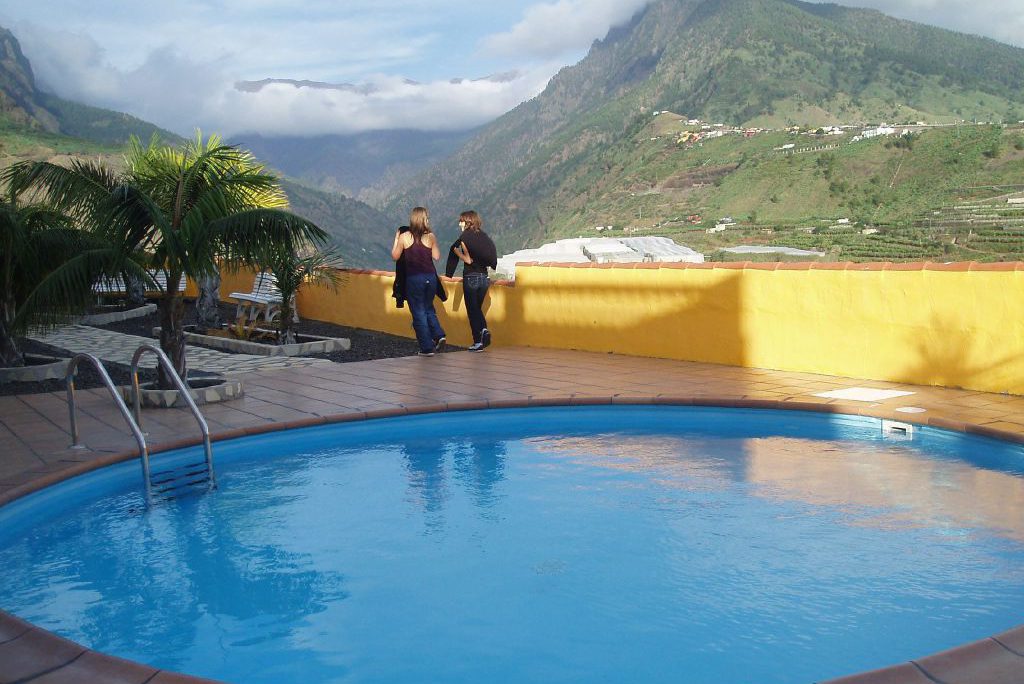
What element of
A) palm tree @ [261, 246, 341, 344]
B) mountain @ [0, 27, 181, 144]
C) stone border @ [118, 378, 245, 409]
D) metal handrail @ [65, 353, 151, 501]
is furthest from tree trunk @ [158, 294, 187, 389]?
mountain @ [0, 27, 181, 144]

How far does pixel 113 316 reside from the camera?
620 inches

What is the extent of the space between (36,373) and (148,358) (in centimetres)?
141

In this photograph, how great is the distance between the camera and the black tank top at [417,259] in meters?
10.7

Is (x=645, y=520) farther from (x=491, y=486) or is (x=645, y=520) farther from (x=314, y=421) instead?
(x=314, y=421)

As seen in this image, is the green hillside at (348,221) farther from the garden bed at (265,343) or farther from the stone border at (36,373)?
the stone border at (36,373)

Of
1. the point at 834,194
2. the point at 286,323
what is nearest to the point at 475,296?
the point at 286,323

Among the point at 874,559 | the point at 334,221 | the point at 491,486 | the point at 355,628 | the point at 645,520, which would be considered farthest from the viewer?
the point at 334,221

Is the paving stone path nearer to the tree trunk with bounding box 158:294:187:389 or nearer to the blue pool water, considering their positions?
the tree trunk with bounding box 158:294:187:389

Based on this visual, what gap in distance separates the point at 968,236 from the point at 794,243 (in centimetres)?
1013

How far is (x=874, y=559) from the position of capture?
4.64m

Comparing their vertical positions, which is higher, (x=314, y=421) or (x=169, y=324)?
(x=169, y=324)

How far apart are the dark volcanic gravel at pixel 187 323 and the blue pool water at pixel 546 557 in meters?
3.45

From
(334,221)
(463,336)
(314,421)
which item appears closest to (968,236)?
(463,336)

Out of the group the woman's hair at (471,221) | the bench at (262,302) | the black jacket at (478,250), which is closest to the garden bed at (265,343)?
the bench at (262,302)
